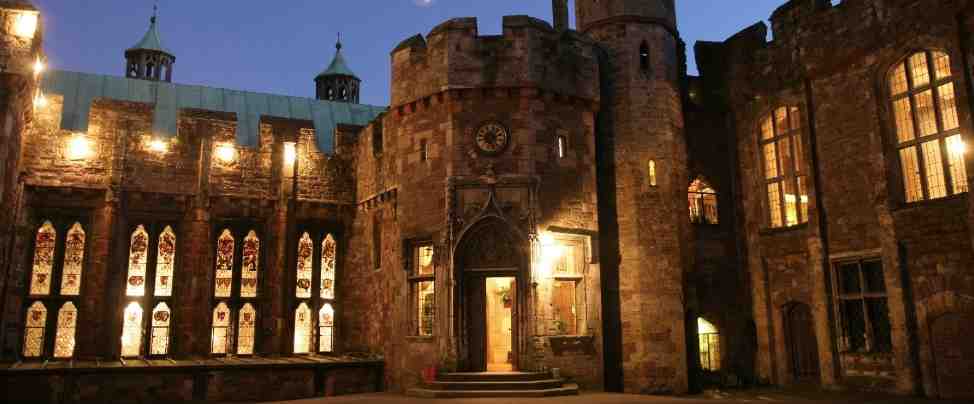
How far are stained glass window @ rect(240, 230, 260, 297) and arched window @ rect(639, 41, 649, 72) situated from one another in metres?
12.9

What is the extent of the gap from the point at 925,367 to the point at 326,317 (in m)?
16.4

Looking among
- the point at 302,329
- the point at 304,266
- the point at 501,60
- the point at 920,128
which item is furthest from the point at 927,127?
the point at 302,329

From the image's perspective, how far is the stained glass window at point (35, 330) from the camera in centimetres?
1930

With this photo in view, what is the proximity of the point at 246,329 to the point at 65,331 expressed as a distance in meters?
4.79

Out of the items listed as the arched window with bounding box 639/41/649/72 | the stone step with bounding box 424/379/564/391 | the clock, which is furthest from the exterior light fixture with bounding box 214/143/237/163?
the arched window with bounding box 639/41/649/72

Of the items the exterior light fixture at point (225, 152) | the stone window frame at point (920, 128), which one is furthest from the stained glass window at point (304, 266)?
the stone window frame at point (920, 128)

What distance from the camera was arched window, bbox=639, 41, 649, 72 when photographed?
67.2 ft

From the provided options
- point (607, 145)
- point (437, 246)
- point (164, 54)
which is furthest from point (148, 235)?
point (164, 54)

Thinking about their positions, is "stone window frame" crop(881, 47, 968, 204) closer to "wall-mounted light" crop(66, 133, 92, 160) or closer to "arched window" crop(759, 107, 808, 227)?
"arched window" crop(759, 107, 808, 227)

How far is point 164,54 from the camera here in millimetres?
36500

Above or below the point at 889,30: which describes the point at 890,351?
below

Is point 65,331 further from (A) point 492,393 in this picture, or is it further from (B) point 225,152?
(A) point 492,393

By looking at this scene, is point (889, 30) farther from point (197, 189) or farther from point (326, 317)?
point (197, 189)

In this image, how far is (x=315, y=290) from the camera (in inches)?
885
